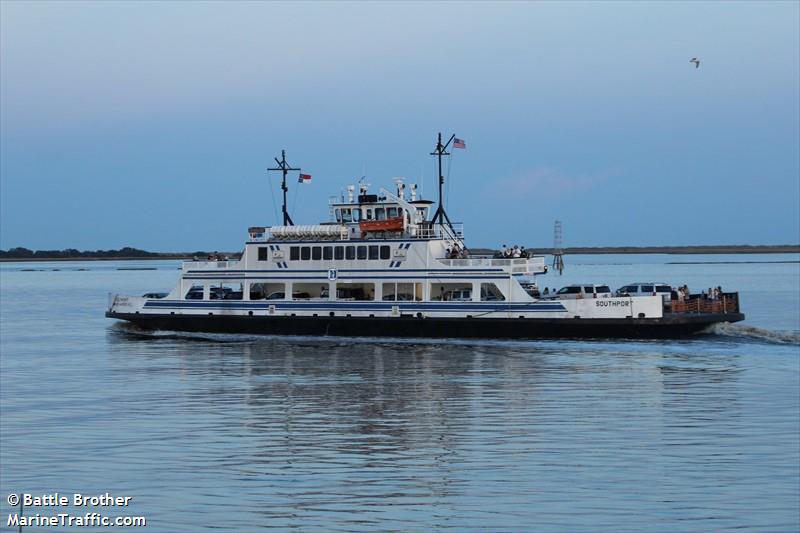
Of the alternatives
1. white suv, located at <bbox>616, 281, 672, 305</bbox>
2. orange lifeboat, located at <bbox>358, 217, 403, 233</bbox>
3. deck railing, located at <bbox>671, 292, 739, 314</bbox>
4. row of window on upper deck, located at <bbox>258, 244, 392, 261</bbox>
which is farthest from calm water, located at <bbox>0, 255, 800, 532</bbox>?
orange lifeboat, located at <bbox>358, 217, 403, 233</bbox>

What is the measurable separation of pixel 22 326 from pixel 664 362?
137ft

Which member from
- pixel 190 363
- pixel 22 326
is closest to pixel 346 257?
pixel 190 363

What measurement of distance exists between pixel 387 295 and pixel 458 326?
14.2ft

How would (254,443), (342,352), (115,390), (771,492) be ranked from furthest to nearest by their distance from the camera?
(342,352)
(115,390)
(254,443)
(771,492)

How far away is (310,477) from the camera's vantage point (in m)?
20.3

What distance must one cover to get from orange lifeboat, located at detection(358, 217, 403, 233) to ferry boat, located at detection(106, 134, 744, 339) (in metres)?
0.06

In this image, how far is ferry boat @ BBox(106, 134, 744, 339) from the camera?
4600 cm

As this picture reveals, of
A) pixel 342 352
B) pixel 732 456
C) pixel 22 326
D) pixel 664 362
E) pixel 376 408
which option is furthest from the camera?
pixel 22 326

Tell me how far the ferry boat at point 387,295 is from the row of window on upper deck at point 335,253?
Answer: 5cm

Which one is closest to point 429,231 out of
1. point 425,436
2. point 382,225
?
point 382,225

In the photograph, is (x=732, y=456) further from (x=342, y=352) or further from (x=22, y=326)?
(x=22, y=326)

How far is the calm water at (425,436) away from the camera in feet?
59.2

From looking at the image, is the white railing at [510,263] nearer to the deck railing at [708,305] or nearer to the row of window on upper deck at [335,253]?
the row of window on upper deck at [335,253]

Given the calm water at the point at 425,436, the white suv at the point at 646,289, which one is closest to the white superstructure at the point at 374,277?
the calm water at the point at 425,436
